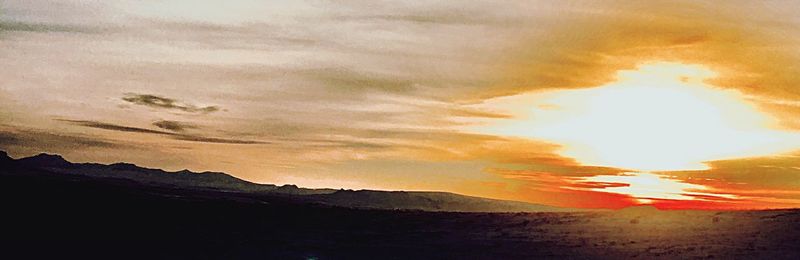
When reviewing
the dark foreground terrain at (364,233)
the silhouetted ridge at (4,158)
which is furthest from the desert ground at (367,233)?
the silhouetted ridge at (4,158)

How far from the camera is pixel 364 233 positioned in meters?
35.1

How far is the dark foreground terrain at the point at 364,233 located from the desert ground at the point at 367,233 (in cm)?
4

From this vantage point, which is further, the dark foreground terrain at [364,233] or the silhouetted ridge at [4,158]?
the silhouetted ridge at [4,158]

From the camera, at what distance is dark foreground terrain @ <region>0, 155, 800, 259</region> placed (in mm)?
27266

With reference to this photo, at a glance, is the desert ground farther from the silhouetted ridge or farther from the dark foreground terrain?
the silhouetted ridge

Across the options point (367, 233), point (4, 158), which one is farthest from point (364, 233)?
point (4, 158)

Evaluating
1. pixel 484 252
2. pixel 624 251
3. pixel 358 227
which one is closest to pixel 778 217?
pixel 624 251

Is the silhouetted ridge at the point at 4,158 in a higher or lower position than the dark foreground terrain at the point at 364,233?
higher

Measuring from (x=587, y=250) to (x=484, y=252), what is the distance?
3916 millimetres

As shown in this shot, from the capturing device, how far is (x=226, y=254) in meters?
26.4

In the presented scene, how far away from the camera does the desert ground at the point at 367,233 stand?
27.3 m

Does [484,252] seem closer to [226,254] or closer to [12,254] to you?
[226,254]

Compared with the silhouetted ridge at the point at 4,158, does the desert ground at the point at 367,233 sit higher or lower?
lower

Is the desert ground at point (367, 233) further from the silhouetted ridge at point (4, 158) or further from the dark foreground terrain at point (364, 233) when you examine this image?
the silhouetted ridge at point (4, 158)
